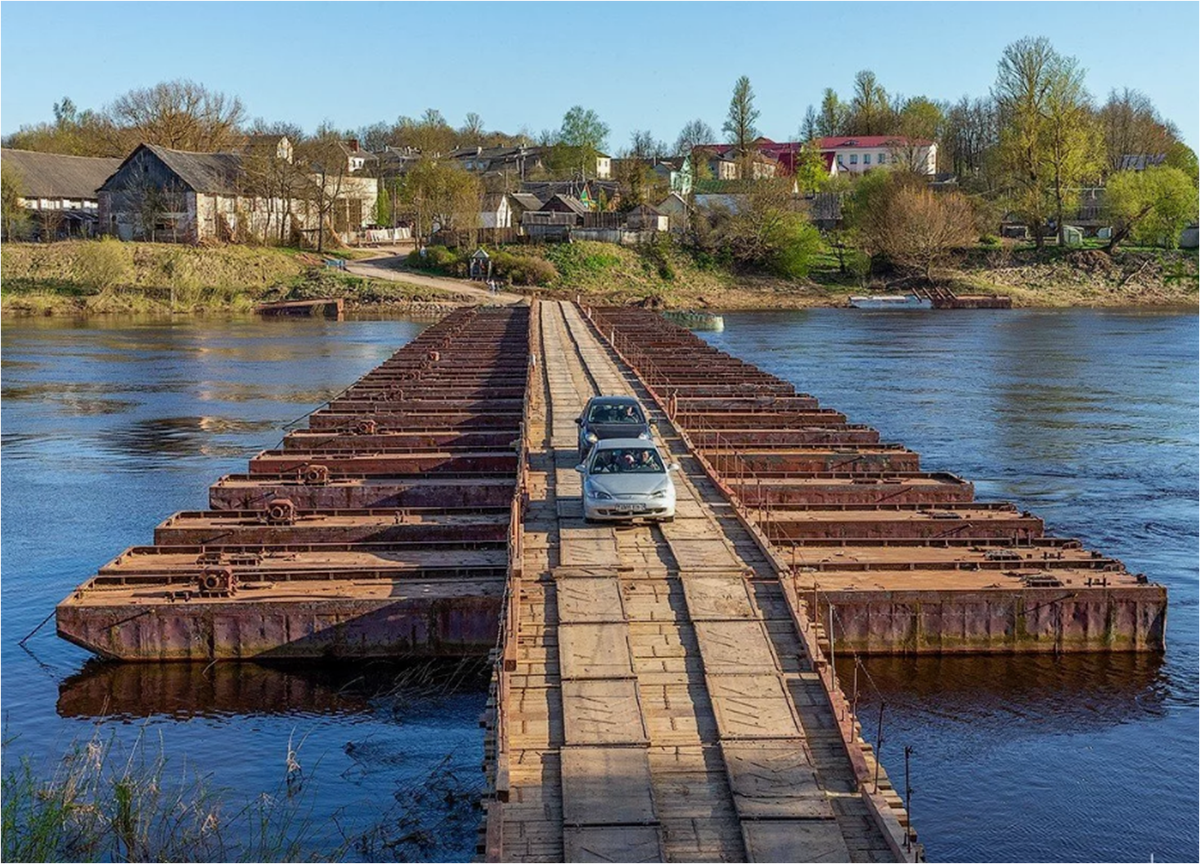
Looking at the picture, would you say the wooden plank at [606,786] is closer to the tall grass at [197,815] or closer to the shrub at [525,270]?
the tall grass at [197,815]

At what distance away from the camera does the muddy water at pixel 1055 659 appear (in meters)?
19.4

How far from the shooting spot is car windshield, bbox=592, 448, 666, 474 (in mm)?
27953

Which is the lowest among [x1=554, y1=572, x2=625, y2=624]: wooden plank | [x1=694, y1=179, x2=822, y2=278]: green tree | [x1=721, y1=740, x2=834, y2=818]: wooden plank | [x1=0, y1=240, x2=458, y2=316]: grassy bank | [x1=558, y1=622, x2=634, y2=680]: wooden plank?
[x1=721, y1=740, x2=834, y2=818]: wooden plank

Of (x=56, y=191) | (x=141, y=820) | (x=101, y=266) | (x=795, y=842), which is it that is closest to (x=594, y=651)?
(x=795, y=842)

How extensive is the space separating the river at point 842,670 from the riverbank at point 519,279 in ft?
A: 140

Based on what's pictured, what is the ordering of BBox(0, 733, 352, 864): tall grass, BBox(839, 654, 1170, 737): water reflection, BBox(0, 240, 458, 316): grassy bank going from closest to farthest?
BBox(0, 733, 352, 864): tall grass
BBox(839, 654, 1170, 737): water reflection
BBox(0, 240, 458, 316): grassy bank

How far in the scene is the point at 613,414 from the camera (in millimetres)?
34156

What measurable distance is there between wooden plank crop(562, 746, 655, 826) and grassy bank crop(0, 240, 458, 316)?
343 ft

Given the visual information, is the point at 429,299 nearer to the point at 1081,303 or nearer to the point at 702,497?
the point at 1081,303

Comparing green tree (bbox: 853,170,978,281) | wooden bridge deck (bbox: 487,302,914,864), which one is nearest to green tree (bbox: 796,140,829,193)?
green tree (bbox: 853,170,978,281)

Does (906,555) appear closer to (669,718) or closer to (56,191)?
(669,718)

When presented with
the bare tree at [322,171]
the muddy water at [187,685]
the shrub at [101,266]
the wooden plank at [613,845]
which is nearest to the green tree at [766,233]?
the bare tree at [322,171]

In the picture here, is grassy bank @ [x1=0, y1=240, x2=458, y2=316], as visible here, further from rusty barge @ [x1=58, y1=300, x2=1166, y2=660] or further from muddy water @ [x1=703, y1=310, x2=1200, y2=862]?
rusty barge @ [x1=58, y1=300, x2=1166, y2=660]

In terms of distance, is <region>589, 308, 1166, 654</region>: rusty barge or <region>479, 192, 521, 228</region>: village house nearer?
<region>589, 308, 1166, 654</region>: rusty barge
